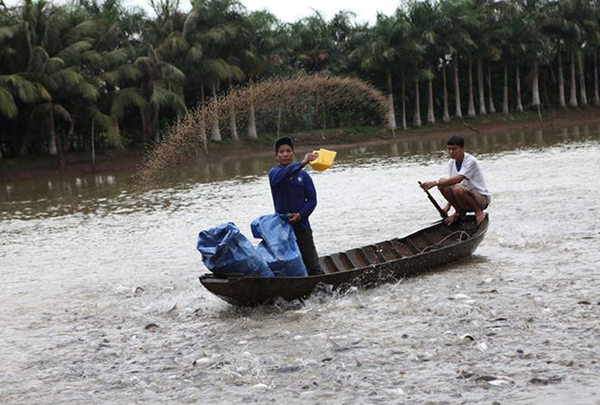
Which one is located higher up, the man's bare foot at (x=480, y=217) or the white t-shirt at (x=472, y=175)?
the white t-shirt at (x=472, y=175)

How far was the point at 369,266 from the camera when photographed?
9.52 meters

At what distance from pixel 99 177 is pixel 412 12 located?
33.6 meters

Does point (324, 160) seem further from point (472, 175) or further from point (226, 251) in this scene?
point (472, 175)

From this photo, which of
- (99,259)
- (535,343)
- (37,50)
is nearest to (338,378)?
(535,343)

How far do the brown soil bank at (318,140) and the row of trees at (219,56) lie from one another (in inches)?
46.7

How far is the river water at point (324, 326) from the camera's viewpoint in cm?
639

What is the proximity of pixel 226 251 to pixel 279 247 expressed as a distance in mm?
857

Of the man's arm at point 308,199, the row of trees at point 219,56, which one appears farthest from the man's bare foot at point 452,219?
the row of trees at point 219,56

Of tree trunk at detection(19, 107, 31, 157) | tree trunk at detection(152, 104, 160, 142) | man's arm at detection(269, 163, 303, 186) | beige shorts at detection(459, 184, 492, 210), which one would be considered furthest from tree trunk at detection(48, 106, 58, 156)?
man's arm at detection(269, 163, 303, 186)

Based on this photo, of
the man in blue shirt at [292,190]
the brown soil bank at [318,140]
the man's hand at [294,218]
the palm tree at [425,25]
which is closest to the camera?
the man in blue shirt at [292,190]

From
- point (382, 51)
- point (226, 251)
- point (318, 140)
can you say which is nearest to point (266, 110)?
point (318, 140)

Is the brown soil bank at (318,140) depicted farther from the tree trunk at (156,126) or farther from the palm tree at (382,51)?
the palm tree at (382,51)

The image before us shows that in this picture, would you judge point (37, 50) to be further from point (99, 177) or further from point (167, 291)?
point (167, 291)

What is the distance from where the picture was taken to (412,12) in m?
61.9
